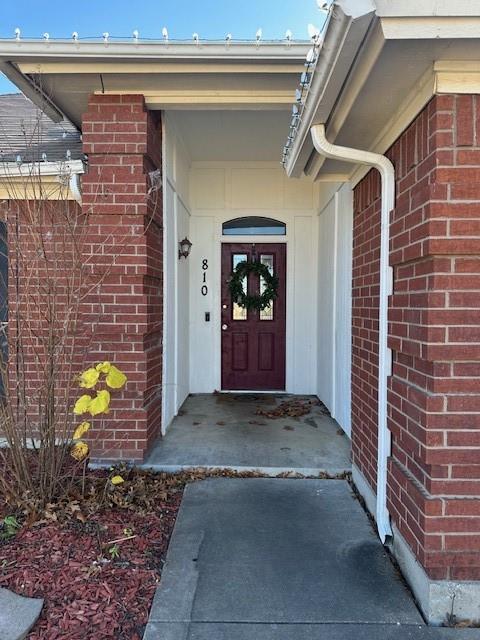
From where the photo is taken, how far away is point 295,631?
2.01 meters

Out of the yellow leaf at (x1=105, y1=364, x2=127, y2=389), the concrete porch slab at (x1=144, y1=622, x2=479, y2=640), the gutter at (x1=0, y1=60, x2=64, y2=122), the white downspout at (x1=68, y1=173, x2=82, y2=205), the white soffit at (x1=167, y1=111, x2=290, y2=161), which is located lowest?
the concrete porch slab at (x1=144, y1=622, x2=479, y2=640)

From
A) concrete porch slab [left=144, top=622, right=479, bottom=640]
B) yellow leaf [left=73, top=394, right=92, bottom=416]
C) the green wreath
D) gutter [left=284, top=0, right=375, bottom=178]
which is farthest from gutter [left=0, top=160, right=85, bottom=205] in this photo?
concrete porch slab [left=144, top=622, right=479, bottom=640]

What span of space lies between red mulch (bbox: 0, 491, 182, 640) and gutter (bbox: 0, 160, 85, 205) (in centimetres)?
245

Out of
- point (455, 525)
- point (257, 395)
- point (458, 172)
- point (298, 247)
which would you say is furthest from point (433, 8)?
point (257, 395)

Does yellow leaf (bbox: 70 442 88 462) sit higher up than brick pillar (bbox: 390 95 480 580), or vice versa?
brick pillar (bbox: 390 95 480 580)

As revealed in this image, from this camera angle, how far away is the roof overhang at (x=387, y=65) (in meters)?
1.72

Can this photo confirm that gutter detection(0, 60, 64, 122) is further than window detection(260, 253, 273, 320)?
No

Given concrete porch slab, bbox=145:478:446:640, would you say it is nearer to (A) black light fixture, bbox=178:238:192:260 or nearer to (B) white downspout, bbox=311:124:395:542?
(B) white downspout, bbox=311:124:395:542

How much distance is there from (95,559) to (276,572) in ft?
3.24

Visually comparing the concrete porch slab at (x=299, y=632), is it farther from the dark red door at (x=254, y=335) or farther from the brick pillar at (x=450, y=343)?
the dark red door at (x=254, y=335)

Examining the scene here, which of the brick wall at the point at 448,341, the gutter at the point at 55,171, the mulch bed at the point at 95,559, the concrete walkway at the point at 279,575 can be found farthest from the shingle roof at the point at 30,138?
the concrete walkway at the point at 279,575

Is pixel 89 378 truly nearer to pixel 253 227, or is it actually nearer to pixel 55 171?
pixel 55 171

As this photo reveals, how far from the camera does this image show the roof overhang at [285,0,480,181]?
172 cm

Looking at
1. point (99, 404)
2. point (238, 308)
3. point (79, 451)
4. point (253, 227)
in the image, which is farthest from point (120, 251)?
point (253, 227)
